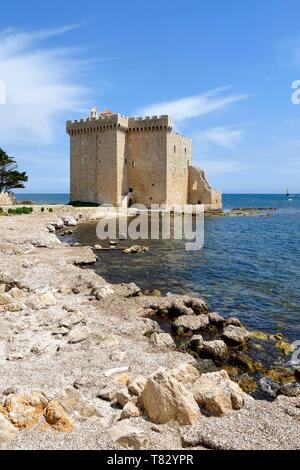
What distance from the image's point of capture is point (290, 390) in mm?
7332

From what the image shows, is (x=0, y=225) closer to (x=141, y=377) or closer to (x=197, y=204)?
(x=141, y=377)

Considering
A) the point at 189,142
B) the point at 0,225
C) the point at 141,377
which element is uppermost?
the point at 189,142

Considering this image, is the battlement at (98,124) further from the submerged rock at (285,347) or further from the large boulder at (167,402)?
the large boulder at (167,402)

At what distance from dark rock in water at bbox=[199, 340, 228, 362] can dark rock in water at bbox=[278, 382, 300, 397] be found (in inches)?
66.3

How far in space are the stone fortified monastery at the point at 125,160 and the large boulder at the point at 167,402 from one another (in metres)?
39.3

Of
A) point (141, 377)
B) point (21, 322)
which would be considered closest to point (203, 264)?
point (21, 322)

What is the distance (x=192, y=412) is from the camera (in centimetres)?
607

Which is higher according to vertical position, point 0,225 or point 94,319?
point 0,225

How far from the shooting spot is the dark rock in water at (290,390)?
728 centimetres

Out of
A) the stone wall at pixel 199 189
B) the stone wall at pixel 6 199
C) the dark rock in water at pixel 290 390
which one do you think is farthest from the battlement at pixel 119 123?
the dark rock in water at pixel 290 390

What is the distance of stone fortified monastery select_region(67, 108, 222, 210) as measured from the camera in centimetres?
4447

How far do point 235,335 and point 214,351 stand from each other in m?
1.17
